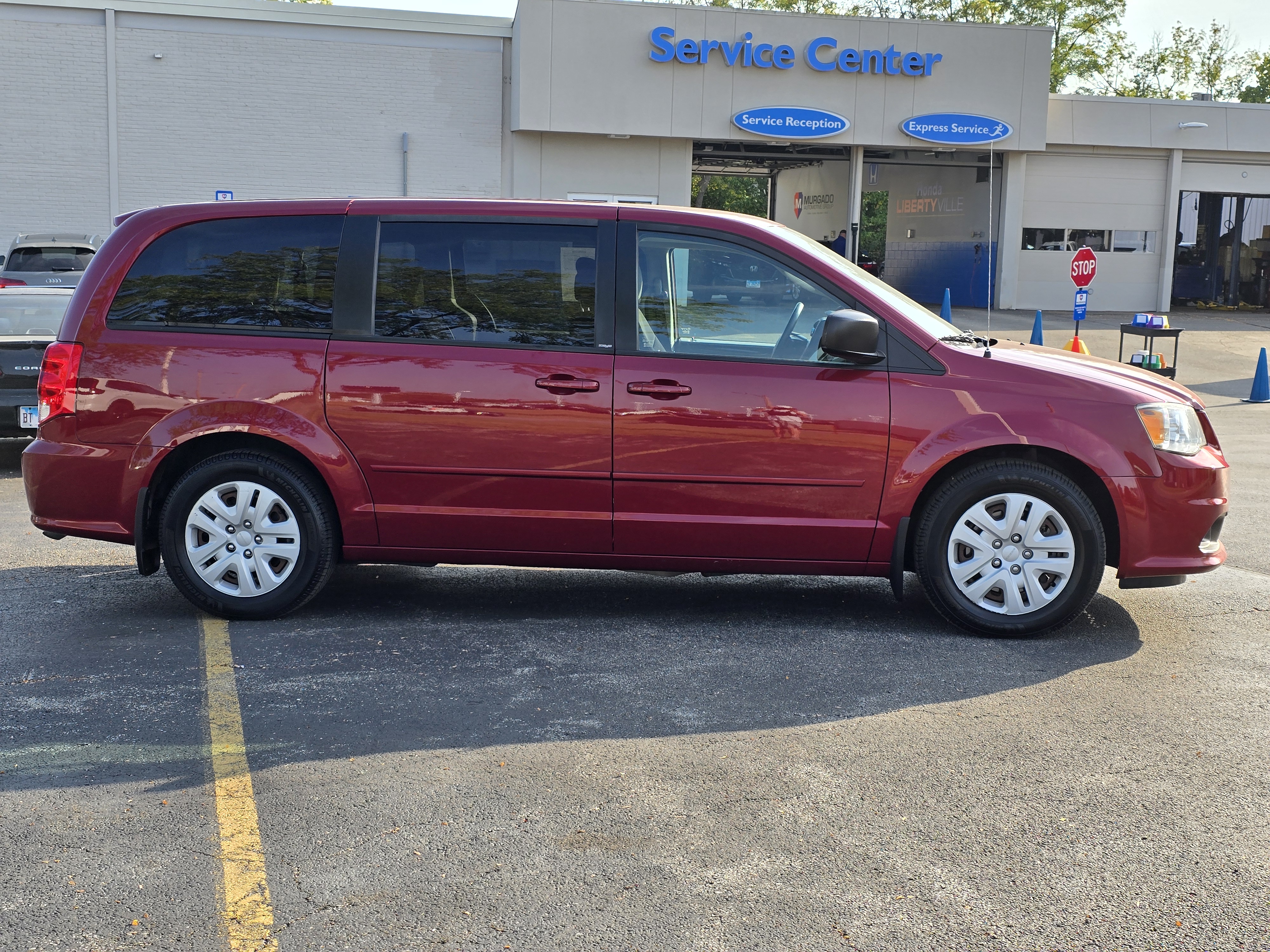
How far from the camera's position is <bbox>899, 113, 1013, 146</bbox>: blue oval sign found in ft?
89.7

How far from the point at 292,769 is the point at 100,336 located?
2689 mm

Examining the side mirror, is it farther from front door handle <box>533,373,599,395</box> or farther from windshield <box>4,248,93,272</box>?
windshield <box>4,248,93,272</box>

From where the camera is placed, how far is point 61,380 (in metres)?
5.72

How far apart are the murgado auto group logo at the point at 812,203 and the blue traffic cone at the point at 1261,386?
1698 cm

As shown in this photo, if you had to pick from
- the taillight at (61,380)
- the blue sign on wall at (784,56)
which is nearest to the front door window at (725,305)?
the taillight at (61,380)

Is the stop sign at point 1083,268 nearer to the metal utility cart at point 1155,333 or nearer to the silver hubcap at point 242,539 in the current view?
the metal utility cart at point 1155,333

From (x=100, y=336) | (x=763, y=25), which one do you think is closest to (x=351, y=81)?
(x=763, y=25)

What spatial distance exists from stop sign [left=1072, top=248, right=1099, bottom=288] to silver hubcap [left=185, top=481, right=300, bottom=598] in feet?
49.4

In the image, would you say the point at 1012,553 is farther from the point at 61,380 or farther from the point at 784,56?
the point at 784,56

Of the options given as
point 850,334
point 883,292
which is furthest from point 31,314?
point 850,334

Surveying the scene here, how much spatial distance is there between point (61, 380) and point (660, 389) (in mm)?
2739

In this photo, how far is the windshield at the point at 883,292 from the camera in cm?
568

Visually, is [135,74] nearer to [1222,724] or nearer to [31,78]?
[31,78]

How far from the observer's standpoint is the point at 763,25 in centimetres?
2638
